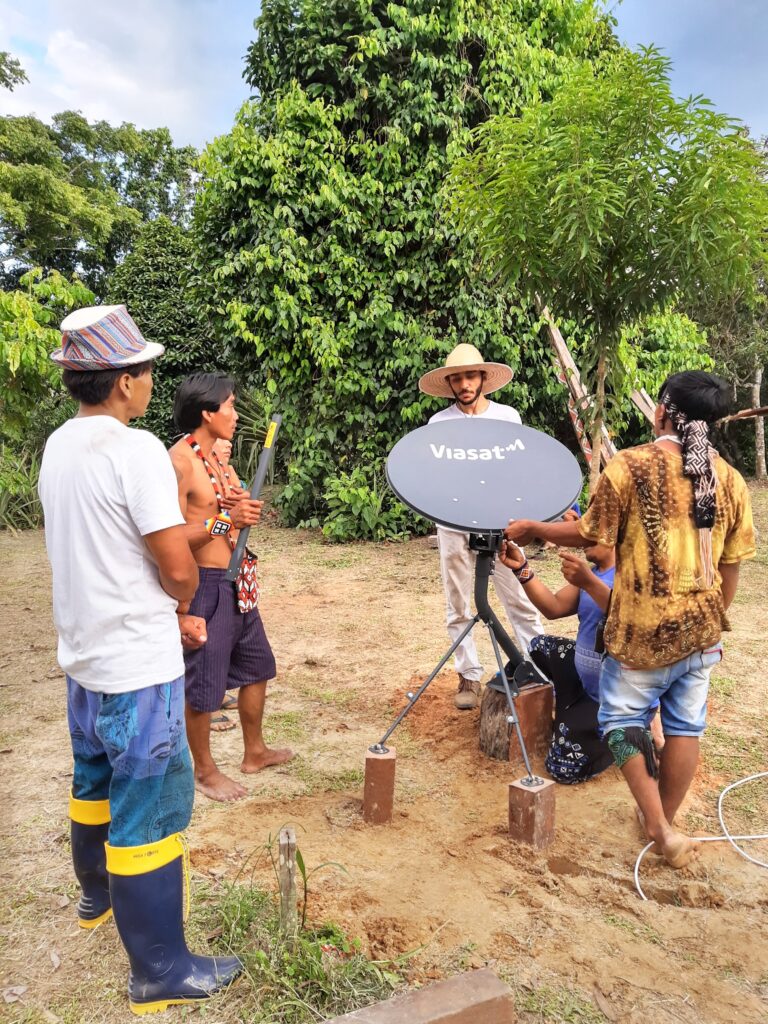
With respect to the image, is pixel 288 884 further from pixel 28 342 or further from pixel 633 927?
pixel 28 342

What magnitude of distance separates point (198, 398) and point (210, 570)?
27.2 inches

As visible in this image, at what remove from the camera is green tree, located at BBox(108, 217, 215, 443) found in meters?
11.4

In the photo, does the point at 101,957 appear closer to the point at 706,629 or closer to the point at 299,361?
the point at 706,629

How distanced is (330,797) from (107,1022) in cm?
129

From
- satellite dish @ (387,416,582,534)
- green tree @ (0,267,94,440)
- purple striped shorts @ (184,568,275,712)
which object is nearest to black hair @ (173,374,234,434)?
purple striped shorts @ (184,568,275,712)

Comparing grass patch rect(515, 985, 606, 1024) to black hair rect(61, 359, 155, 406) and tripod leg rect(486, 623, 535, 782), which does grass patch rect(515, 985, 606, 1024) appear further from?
black hair rect(61, 359, 155, 406)

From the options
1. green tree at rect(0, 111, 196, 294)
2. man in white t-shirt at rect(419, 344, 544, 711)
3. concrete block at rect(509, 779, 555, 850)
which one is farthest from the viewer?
green tree at rect(0, 111, 196, 294)

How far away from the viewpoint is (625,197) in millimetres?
5039

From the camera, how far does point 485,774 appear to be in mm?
3252

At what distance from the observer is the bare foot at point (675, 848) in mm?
2502

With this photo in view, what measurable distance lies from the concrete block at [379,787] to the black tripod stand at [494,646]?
42 mm

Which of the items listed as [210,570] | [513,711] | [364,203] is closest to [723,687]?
[513,711]

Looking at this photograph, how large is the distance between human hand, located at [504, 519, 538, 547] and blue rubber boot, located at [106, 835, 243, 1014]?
4.98ft

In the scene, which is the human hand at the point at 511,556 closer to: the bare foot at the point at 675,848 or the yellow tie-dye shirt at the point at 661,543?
the yellow tie-dye shirt at the point at 661,543
